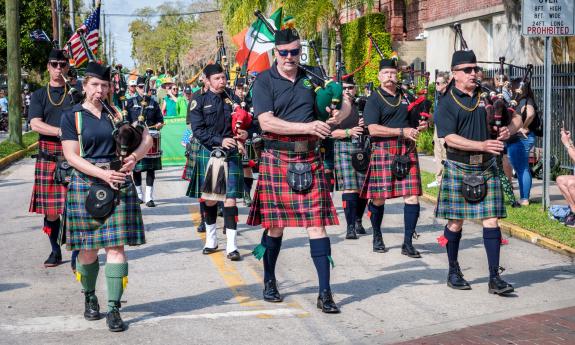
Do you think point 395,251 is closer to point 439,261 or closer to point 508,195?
point 439,261

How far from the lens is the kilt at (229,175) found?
909cm


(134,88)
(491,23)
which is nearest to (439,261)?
(134,88)

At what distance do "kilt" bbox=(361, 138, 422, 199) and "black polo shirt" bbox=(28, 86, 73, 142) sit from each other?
306 cm

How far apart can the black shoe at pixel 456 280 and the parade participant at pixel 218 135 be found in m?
2.35

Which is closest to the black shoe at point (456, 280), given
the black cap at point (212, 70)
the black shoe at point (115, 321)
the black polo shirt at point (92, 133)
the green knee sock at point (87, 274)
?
the black shoe at point (115, 321)

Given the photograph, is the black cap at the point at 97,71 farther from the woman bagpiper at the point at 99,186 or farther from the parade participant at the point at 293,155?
the parade participant at the point at 293,155

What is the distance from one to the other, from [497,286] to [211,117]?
342 cm

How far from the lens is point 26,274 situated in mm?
8328

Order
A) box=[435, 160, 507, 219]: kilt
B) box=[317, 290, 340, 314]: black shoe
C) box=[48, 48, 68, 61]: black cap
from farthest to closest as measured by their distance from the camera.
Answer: box=[48, 48, 68, 61]: black cap, box=[435, 160, 507, 219]: kilt, box=[317, 290, 340, 314]: black shoe

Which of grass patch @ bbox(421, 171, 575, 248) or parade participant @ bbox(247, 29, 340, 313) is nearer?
parade participant @ bbox(247, 29, 340, 313)

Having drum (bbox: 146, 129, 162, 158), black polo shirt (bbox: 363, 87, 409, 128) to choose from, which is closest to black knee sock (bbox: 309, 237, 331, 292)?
black polo shirt (bbox: 363, 87, 409, 128)

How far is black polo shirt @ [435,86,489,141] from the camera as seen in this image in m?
7.36

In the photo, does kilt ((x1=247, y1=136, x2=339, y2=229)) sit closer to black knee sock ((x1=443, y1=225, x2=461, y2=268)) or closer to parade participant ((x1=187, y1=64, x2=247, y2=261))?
black knee sock ((x1=443, y1=225, x2=461, y2=268))

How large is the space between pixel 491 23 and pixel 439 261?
15.6 meters
